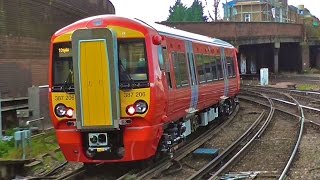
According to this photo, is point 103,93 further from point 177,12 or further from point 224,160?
point 177,12

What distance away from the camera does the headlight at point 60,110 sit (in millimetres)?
9468

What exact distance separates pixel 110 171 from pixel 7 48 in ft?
26.0

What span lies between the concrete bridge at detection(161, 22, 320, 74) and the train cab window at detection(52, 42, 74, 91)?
31.4 meters

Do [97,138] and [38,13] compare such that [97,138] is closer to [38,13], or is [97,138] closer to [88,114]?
[88,114]

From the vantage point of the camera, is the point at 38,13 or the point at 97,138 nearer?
the point at 97,138

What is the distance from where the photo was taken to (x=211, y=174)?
9.84m

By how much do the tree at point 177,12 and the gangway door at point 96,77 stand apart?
7738 cm

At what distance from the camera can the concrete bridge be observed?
44250mm

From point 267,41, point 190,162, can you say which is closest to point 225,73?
point 190,162

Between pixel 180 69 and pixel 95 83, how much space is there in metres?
2.96

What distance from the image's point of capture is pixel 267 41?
48.4 m

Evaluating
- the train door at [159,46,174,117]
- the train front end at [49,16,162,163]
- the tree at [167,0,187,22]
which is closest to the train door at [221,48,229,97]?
the train door at [159,46,174,117]

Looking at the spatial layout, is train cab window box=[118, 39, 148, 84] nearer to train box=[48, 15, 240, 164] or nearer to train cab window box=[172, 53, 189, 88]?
train box=[48, 15, 240, 164]

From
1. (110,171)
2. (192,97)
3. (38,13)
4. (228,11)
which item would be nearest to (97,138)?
(110,171)
